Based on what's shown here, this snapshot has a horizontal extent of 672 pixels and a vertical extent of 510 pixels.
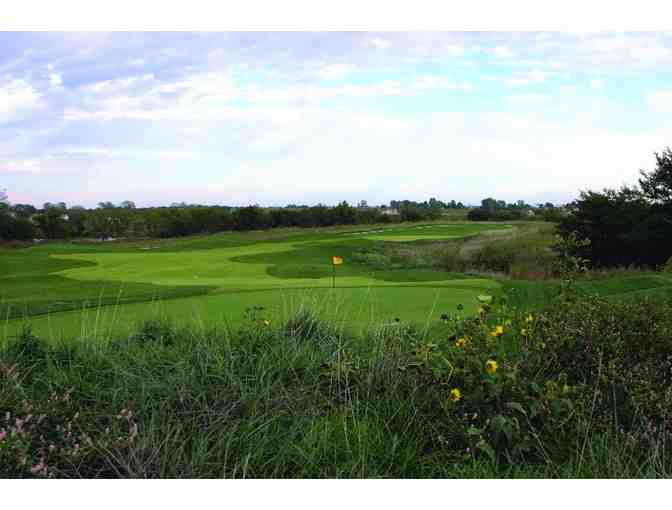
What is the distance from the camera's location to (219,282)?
9531 mm

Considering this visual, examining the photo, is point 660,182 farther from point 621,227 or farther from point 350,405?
point 350,405

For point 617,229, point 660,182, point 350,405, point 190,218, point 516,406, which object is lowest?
point 350,405

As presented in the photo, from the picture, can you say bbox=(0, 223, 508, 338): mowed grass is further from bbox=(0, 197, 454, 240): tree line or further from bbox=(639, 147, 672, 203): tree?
bbox=(639, 147, 672, 203): tree

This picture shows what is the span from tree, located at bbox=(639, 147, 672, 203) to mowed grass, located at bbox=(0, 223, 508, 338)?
554cm

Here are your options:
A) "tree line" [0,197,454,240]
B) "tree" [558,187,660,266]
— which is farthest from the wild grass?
"tree" [558,187,660,266]

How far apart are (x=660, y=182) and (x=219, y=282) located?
15094 millimetres

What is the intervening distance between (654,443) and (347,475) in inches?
63.1

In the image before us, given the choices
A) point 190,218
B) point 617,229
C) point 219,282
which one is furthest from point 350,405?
point 617,229

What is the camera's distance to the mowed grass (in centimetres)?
593

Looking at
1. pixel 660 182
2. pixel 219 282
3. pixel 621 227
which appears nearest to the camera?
pixel 219 282

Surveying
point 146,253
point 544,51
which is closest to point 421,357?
point 544,51

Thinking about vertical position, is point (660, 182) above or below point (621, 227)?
above

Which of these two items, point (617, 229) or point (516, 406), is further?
point (617, 229)

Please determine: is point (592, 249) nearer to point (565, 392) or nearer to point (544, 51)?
point (544, 51)
